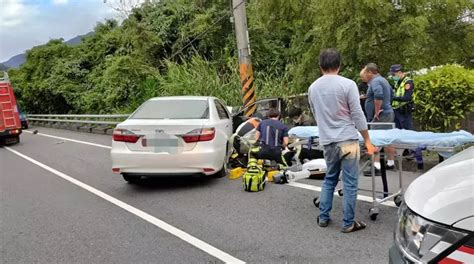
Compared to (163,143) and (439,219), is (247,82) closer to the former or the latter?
(163,143)

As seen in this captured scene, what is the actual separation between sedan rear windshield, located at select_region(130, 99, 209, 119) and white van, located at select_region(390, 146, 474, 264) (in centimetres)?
534

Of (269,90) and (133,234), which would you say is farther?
(269,90)

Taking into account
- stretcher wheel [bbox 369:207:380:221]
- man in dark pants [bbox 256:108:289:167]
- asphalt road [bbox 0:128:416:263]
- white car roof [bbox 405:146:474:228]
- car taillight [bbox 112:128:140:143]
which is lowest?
asphalt road [bbox 0:128:416:263]

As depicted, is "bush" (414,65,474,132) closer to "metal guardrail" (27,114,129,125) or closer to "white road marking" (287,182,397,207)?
"white road marking" (287,182,397,207)

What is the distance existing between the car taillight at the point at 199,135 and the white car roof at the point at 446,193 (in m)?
4.65

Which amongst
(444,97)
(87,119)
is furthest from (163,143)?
(87,119)

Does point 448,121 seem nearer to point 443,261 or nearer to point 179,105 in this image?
point 179,105

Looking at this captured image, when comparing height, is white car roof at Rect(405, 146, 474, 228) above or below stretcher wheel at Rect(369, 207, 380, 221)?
above

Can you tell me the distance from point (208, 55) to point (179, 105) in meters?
12.9

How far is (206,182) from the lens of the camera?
766 centimetres

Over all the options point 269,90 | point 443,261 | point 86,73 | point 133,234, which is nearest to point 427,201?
point 443,261

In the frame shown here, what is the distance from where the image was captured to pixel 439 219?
6.44ft

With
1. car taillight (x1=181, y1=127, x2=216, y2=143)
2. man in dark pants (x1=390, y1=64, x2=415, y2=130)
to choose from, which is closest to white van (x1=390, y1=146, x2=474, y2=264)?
car taillight (x1=181, y1=127, x2=216, y2=143)

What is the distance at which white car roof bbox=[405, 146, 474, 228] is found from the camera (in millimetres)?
1925
